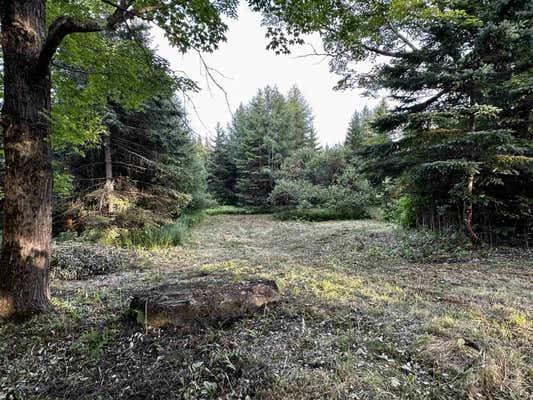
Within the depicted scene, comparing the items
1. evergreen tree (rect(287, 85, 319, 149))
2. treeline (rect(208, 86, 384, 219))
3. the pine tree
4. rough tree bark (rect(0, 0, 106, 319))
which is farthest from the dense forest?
evergreen tree (rect(287, 85, 319, 149))

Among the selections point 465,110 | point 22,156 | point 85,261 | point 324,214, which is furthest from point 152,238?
point 324,214

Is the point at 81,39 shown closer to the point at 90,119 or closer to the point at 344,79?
the point at 90,119

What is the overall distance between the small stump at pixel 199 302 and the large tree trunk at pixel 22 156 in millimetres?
992

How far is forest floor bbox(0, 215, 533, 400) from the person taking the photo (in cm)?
152

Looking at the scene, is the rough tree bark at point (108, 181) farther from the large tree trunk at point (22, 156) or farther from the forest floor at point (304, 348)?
the large tree trunk at point (22, 156)

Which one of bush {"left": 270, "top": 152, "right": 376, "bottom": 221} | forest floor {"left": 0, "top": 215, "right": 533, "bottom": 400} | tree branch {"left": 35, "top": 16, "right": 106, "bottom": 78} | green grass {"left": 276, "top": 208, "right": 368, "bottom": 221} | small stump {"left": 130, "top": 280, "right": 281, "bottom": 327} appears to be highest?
tree branch {"left": 35, "top": 16, "right": 106, "bottom": 78}

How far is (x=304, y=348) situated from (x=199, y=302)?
958 mm

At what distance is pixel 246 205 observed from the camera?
17.0 m

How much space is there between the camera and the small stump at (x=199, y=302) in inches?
84.3

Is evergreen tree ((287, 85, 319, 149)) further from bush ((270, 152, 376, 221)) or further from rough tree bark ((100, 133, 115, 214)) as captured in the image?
rough tree bark ((100, 133, 115, 214))

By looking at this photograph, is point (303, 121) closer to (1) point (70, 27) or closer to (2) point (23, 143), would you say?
(1) point (70, 27)

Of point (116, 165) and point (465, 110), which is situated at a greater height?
point (465, 110)

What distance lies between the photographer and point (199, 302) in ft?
7.33

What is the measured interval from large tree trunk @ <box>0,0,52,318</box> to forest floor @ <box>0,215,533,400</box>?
351mm
